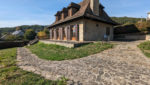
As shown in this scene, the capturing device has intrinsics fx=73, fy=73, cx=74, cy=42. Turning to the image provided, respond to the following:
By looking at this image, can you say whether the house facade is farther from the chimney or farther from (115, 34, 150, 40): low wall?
(115, 34, 150, 40): low wall

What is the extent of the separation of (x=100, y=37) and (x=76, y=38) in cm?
430

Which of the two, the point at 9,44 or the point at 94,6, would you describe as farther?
the point at 9,44

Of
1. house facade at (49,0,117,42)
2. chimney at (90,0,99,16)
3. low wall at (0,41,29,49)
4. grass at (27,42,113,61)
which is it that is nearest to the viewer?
grass at (27,42,113,61)

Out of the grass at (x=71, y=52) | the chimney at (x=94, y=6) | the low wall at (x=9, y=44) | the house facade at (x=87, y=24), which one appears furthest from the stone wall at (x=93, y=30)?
the low wall at (x=9, y=44)

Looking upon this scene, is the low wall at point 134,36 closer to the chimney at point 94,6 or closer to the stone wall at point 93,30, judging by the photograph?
the stone wall at point 93,30

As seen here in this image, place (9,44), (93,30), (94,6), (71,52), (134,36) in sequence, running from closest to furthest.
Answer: (71,52), (93,30), (94,6), (134,36), (9,44)

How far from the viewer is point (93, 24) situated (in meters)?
11.1

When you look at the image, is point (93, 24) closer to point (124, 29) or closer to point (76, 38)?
point (76, 38)

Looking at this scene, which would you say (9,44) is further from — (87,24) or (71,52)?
(87,24)

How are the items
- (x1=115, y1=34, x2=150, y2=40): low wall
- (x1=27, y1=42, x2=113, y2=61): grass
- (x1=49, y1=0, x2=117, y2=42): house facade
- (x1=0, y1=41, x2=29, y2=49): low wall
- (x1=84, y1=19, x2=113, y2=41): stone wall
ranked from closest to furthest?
(x1=27, y1=42, x2=113, y2=61): grass → (x1=49, y1=0, x2=117, y2=42): house facade → (x1=84, y1=19, x2=113, y2=41): stone wall → (x1=115, y1=34, x2=150, y2=40): low wall → (x1=0, y1=41, x2=29, y2=49): low wall

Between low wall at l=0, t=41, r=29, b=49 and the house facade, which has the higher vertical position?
the house facade

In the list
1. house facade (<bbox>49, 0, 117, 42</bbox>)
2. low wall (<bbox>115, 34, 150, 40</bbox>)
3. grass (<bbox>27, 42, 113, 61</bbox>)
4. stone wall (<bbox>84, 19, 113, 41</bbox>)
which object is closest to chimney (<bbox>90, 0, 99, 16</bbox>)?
house facade (<bbox>49, 0, 117, 42</bbox>)

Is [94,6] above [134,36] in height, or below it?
above

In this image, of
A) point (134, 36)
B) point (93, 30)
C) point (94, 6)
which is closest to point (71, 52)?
point (93, 30)
